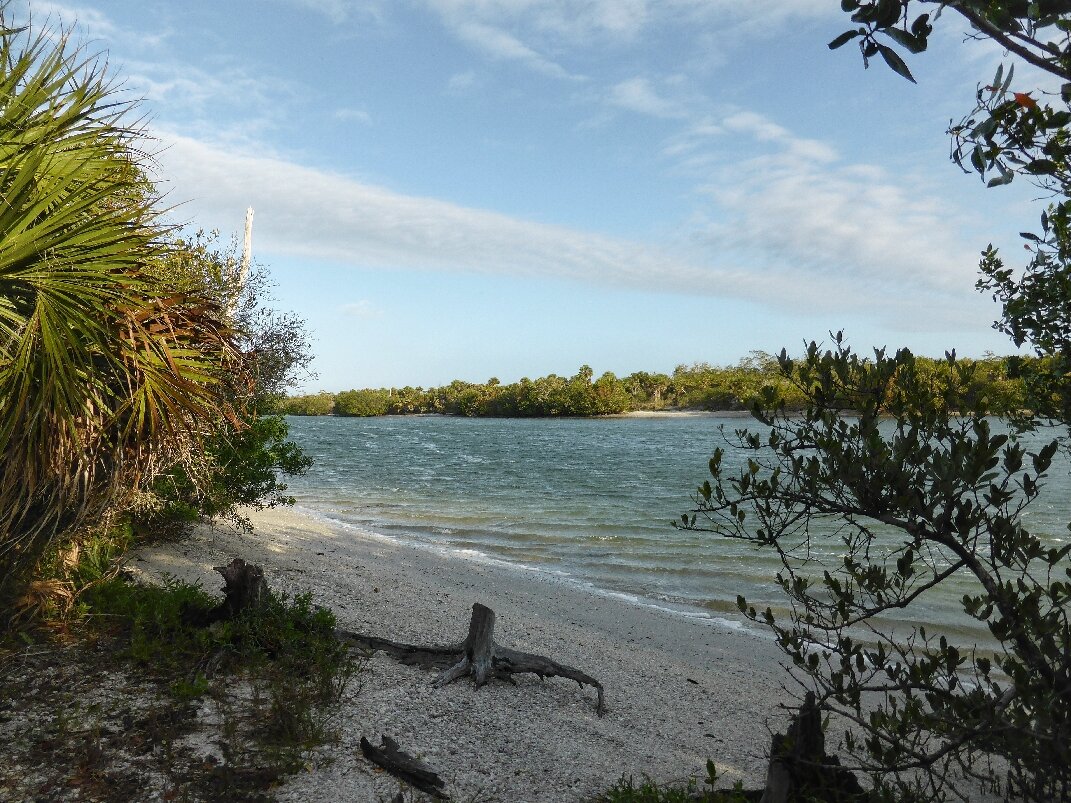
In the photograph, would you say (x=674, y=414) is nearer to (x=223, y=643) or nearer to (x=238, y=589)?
(x=238, y=589)

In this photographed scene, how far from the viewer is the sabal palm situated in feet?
15.9

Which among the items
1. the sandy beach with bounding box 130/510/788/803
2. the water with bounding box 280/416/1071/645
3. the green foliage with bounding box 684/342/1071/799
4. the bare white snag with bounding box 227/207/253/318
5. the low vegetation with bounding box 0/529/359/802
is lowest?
the water with bounding box 280/416/1071/645

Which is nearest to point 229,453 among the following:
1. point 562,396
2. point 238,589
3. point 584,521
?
point 238,589

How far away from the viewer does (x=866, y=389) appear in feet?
10.8

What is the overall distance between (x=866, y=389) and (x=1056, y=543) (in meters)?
16.4

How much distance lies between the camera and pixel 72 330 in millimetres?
5164

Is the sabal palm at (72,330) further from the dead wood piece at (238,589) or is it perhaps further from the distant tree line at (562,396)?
the distant tree line at (562,396)

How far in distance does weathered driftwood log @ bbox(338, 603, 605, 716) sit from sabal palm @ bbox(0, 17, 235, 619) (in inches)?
102

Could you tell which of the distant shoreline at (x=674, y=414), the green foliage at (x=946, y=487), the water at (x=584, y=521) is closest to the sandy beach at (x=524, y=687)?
the water at (x=584, y=521)

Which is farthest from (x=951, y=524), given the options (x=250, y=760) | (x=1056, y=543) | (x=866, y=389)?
(x=1056, y=543)

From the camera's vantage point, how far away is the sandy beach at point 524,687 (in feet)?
16.0

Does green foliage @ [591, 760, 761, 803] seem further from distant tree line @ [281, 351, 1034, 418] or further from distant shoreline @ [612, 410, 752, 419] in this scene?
distant shoreline @ [612, 410, 752, 419]

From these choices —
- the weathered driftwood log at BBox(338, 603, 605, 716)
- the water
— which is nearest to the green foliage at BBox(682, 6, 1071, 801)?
the weathered driftwood log at BBox(338, 603, 605, 716)

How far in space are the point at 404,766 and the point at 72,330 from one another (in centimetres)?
368
